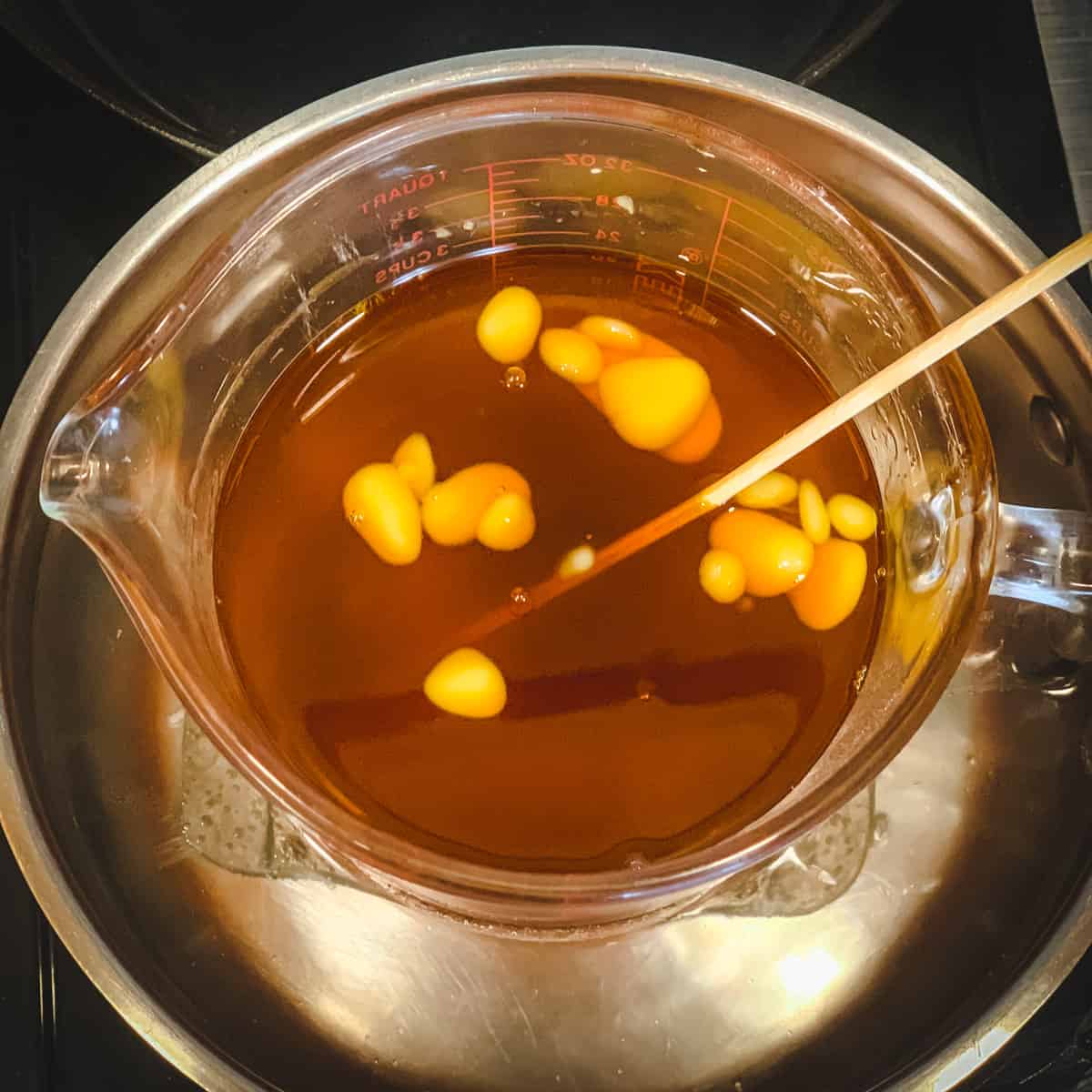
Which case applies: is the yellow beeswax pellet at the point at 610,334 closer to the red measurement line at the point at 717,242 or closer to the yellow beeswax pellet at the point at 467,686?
the red measurement line at the point at 717,242

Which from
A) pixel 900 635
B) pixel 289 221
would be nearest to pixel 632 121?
pixel 289 221

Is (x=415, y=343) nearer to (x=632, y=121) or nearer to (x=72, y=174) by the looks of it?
(x=632, y=121)

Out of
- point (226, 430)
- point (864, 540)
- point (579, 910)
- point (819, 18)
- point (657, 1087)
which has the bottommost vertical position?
point (657, 1087)

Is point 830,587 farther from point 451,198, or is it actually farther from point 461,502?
point 451,198

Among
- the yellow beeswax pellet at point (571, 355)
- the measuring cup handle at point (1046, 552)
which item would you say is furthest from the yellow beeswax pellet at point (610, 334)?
the measuring cup handle at point (1046, 552)

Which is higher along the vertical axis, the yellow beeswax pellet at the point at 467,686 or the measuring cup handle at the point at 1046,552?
the yellow beeswax pellet at the point at 467,686

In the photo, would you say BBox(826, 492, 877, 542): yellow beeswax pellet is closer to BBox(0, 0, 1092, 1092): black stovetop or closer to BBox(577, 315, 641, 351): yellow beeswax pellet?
BBox(577, 315, 641, 351): yellow beeswax pellet

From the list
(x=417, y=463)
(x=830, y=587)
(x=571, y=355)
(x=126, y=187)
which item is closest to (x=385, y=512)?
(x=417, y=463)
